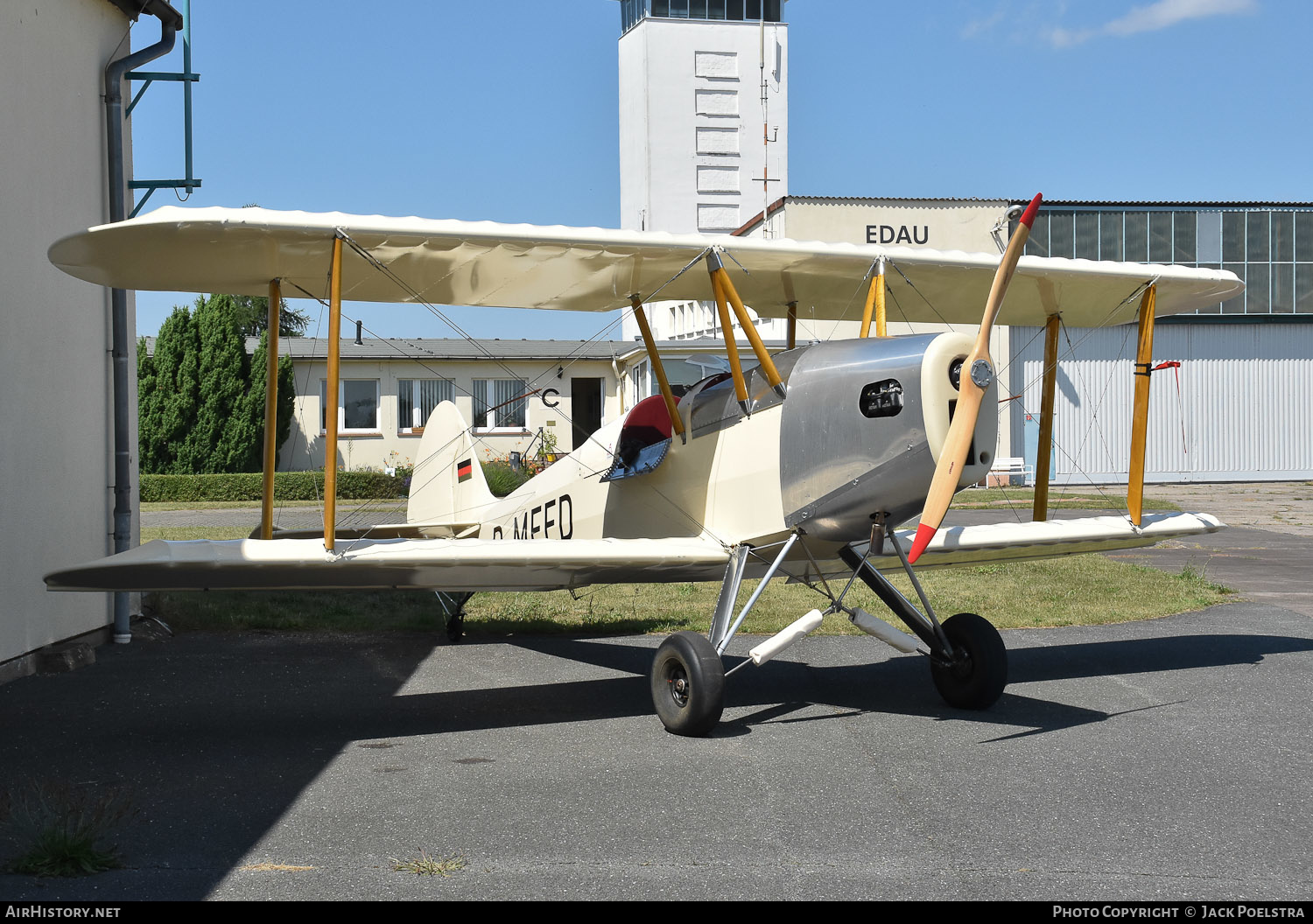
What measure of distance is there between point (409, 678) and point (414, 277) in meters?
2.93

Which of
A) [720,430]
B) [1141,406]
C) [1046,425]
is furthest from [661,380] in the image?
[1141,406]

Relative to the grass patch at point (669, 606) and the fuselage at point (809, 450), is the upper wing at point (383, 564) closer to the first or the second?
the fuselage at point (809, 450)

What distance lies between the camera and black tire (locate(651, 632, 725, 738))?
6062 millimetres

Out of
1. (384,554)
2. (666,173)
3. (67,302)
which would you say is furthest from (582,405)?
(384,554)

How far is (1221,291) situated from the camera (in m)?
8.78

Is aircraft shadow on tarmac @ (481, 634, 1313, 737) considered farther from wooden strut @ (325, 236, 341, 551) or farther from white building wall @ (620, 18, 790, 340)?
white building wall @ (620, 18, 790, 340)

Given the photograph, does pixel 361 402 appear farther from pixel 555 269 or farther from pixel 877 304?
pixel 877 304

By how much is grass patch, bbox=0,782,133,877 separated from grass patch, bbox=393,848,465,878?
101 centimetres

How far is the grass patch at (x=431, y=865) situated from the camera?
12.9ft

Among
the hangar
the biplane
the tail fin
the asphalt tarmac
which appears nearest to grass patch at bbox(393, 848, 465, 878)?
the asphalt tarmac

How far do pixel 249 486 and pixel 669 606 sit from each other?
65.1ft

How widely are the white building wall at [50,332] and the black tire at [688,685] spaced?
4.54 meters

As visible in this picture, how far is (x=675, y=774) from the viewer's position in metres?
5.40

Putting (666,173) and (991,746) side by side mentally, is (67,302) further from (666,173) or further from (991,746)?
(666,173)
